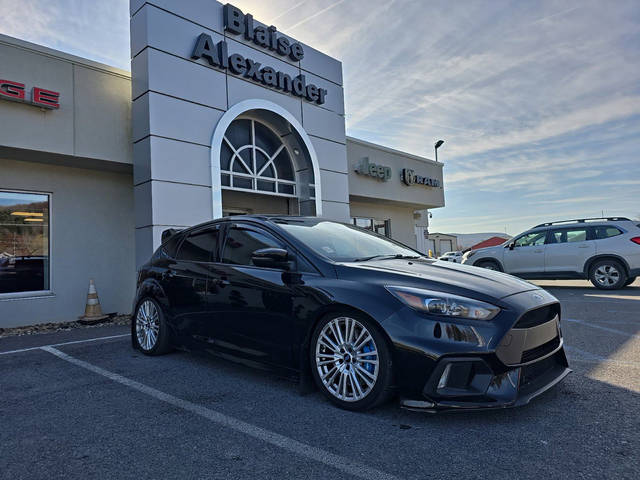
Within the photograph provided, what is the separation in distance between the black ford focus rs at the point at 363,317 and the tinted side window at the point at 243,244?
13 millimetres

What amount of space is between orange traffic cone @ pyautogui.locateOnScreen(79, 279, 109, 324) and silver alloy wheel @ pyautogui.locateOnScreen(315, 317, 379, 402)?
6548 mm

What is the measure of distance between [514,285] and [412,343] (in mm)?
1100

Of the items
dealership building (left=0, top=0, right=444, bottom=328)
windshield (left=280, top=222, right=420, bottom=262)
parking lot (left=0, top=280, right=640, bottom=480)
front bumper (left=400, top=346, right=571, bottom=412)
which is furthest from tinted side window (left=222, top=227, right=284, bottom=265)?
dealership building (left=0, top=0, right=444, bottom=328)

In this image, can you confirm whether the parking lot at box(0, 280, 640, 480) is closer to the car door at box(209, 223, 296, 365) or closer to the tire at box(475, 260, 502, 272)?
the car door at box(209, 223, 296, 365)

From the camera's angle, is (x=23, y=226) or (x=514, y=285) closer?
(x=514, y=285)

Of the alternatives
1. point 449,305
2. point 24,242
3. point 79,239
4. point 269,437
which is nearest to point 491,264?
point 449,305

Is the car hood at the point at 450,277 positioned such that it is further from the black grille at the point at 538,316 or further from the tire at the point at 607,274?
the tire at the point at 607,274

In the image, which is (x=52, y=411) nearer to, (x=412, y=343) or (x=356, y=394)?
(x=356, y=394)

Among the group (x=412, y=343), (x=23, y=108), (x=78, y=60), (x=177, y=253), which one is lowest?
(x=412, y=343)

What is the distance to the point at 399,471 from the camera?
7.70ft

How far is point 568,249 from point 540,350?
930cm

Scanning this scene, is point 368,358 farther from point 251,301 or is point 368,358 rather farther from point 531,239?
point 531,239

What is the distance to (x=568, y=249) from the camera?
1114 centimetres

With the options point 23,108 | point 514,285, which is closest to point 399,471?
point 514,285
